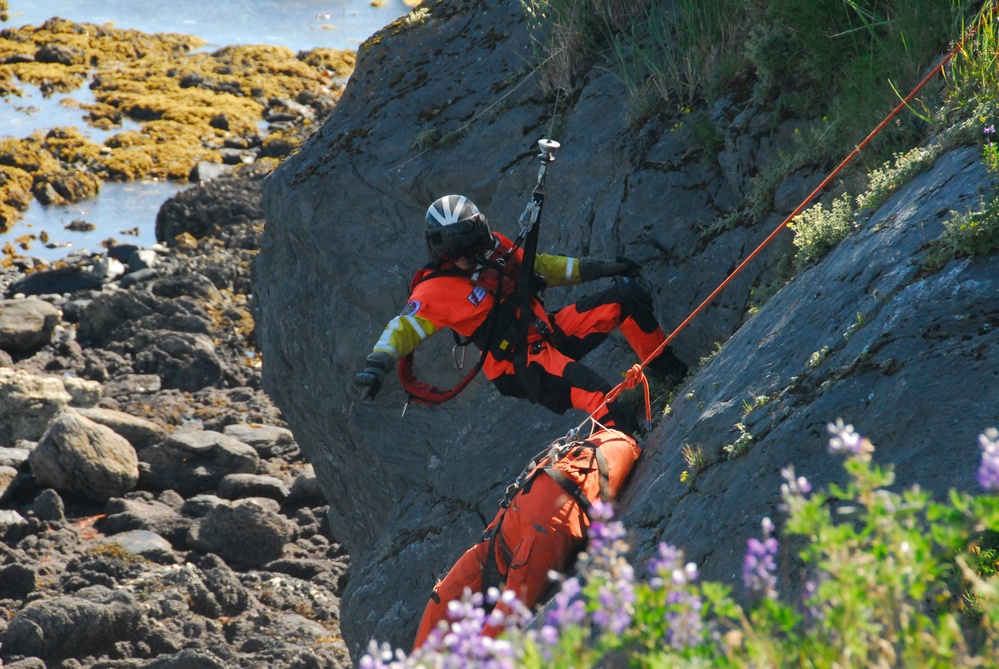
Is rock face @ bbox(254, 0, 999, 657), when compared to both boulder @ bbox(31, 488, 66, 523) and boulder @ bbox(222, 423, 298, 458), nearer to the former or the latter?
boulder @ bbox(31, 488, 66, 523)

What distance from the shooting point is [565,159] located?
29.0ft

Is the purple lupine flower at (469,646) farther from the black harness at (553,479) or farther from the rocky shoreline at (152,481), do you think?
A: the rocky shoreline at (152,481)

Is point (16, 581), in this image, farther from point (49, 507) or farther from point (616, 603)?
point (616, 603)

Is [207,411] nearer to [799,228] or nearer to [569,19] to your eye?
[569,19]

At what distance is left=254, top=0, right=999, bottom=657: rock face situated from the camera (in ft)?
13.2

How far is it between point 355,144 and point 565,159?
2800 mm

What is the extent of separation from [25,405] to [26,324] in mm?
3807

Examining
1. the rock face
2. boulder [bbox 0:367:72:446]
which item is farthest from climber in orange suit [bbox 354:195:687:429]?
boulder [bbox 0:367:72:446]

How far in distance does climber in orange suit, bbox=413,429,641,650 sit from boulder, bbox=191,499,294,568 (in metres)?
9.79

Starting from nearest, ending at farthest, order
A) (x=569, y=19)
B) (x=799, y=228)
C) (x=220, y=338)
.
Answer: (x=799, y=228)
(x=569, y=19)
(x=220, y=338)

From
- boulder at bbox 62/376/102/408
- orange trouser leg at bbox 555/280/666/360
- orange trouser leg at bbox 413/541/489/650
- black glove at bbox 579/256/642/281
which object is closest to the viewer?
orange trouser leg at bbox 413/541/489/650

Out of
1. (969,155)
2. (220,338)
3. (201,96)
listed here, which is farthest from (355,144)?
(201,96)

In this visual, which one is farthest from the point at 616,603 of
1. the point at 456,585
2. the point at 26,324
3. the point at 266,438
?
the point at 26,324

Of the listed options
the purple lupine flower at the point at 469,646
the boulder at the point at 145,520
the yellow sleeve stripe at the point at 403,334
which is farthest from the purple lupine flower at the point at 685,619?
the boulder at the point at 145,520
